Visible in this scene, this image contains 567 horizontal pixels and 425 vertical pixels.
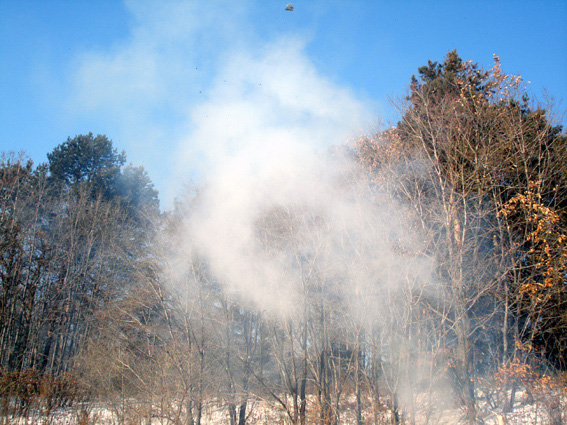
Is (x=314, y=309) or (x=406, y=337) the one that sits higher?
(x=314, y=309)

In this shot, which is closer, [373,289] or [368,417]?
[368,417]

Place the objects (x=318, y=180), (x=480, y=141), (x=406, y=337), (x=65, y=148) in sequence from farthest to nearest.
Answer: (x=65, y=148) → (x=318, y=180) → (x=480, y=141) → (x=406, y=337)

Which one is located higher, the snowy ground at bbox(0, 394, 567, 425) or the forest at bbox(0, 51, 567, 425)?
the forest at bbox(0, 51, 567, 425)

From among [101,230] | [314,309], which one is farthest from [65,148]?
[314,309]

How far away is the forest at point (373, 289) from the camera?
7.96 m

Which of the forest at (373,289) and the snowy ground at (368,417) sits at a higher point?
the forest at (373,289)

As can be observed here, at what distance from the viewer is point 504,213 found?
8.70 m

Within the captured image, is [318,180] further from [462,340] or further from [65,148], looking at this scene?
[65,148]

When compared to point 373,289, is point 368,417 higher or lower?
lower

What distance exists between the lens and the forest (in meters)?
7.96

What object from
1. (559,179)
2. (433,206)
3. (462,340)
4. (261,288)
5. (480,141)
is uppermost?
(480,141)

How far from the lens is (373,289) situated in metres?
9.11

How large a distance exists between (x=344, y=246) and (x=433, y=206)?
2.67 metres

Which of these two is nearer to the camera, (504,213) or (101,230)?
(504,213)
